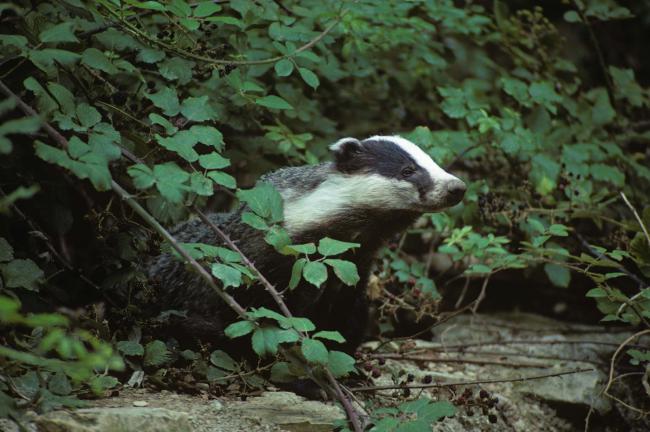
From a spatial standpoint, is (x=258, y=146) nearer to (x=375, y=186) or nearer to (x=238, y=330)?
(x=375, y=186)

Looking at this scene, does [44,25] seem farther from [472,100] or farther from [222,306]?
[472,100]

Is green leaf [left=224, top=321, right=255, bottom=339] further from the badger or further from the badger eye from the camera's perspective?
the badger eye

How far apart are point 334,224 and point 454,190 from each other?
1.77ft

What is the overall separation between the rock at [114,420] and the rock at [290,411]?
362 millimetres

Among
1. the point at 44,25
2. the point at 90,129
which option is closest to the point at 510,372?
the point at 90,129

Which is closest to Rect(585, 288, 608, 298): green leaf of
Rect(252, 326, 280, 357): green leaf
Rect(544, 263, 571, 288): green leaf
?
Rect(544, 263, 571, 288): green leaf

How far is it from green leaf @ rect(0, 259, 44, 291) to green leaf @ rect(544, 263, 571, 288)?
2.68 m

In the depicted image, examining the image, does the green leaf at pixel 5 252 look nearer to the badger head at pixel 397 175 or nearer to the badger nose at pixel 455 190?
the badger head at pixel 397 175

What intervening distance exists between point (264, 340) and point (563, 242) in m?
2.77

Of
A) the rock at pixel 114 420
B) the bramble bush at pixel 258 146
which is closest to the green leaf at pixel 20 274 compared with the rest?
the bramble bush at pixel 258 146

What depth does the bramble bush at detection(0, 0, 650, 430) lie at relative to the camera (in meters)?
2.43

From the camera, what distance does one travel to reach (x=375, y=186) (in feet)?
10.9

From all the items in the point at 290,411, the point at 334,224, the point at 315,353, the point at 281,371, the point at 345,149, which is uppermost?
the point at 345,149

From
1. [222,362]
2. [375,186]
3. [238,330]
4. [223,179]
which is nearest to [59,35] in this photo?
[223,179]
